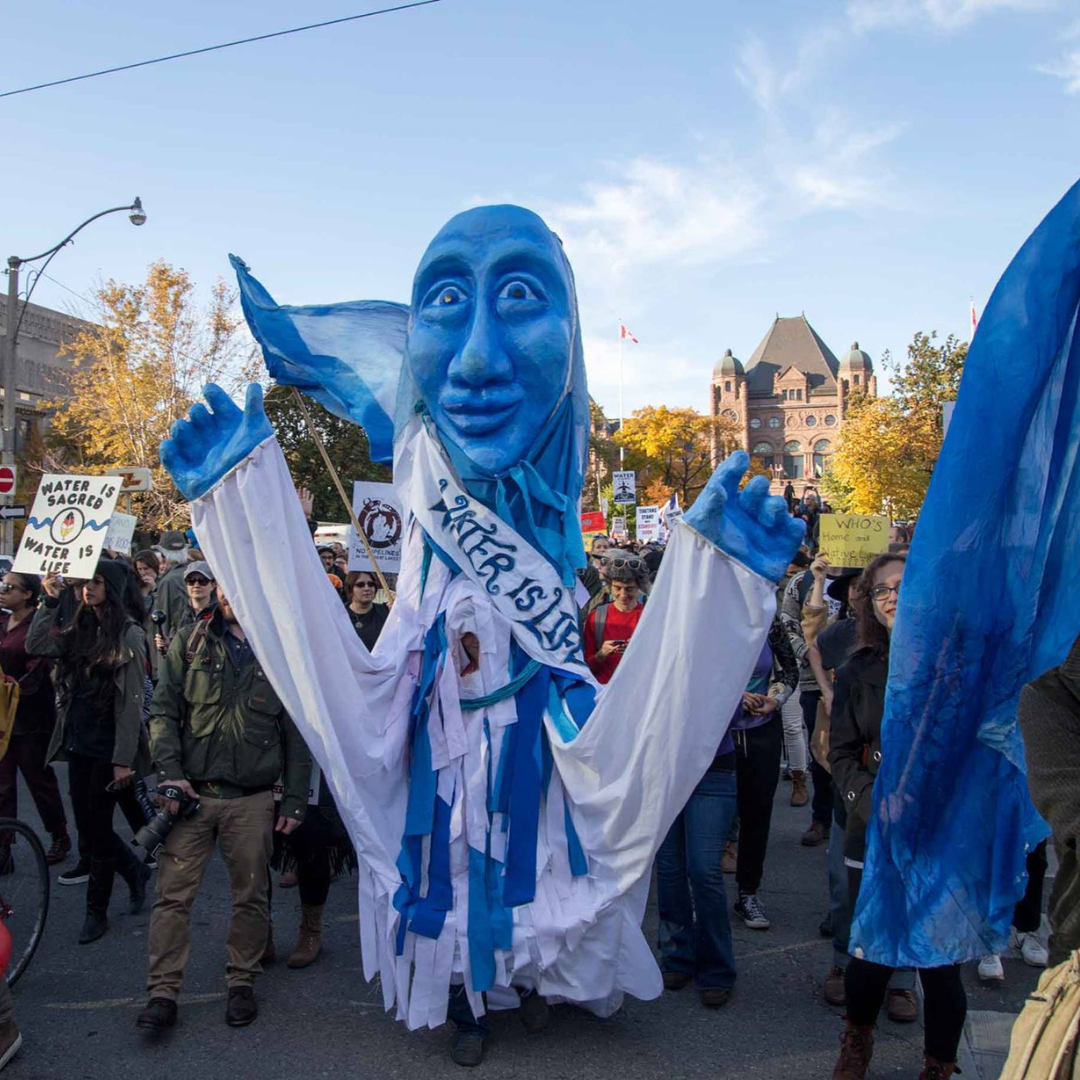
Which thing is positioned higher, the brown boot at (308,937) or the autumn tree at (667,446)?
the autumn tree at (667,446)

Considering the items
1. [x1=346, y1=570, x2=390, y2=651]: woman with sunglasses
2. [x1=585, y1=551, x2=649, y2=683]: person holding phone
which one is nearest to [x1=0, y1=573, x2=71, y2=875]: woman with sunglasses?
[x1=346, y1=570, x2=390, y2=651]: woman with sunglasses

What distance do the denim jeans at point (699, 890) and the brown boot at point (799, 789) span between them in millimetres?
2829

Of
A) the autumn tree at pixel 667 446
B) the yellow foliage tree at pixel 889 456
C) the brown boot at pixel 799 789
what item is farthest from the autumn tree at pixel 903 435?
the autumn tree at pixel 667 446

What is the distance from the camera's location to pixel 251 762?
154 inches

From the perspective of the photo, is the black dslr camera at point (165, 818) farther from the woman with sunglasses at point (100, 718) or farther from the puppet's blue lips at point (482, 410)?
the puppet's blue lips at point (482, 410)

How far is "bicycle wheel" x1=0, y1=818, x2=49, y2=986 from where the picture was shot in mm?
4191

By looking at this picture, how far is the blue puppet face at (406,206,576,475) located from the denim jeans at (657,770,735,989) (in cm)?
157

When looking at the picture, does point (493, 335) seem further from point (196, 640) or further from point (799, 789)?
point (799, 789)

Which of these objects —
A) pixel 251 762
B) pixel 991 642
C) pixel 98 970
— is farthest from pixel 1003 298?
pixel 98 970

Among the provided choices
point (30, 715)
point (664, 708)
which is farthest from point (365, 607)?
point (664, 708)

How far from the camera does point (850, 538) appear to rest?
16.5 feet

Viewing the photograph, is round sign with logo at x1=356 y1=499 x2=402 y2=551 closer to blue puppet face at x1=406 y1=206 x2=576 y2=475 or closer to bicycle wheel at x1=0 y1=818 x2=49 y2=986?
bicycle wheel at x1=0 y1=818 x2=49 y2=986

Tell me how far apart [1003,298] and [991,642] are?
2.76ft

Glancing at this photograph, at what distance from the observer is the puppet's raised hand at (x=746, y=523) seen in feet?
9.52
